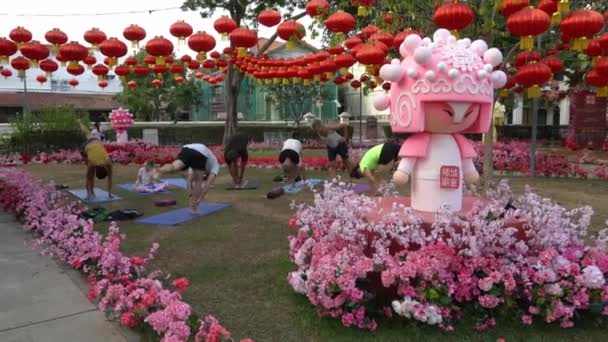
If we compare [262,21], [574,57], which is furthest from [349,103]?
[262,21]

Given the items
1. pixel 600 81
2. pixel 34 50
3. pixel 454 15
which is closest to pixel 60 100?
pixel 34 50

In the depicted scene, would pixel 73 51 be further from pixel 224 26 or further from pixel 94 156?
pixel 224 26

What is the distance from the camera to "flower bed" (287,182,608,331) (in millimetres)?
3721

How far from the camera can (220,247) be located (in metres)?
6.16

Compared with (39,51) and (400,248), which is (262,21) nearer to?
(39,51)

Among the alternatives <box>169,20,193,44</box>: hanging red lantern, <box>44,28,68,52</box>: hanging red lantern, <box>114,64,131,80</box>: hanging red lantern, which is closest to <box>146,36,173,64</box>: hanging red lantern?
<box>169,20,193,44</box>: hanging red lantern

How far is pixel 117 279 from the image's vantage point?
436 cm

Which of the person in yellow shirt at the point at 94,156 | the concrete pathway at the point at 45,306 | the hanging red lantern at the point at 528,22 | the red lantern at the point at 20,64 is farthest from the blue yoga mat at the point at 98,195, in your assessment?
the hanging red lantern at the point at 528,22

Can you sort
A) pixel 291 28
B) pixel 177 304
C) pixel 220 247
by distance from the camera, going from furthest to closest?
pixel 291 28 → pixel 220 247 → pixel 177 304

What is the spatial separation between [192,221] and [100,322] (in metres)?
3.72

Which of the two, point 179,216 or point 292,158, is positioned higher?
point 292,158

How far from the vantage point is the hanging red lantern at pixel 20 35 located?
8.74m

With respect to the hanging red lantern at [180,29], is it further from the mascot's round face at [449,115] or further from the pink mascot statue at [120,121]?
the pink mascot statue at [120,121]

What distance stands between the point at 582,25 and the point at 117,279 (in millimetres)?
5736
